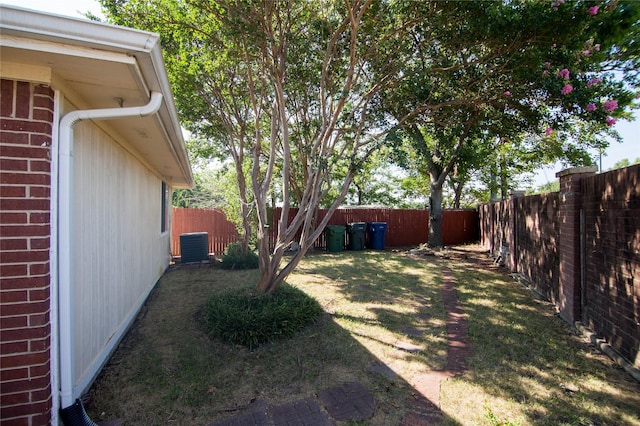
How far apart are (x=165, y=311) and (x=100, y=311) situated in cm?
196

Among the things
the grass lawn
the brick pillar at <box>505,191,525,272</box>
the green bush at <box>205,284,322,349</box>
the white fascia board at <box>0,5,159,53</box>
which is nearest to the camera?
the white fascia board at <box>0,5,159,53</box>

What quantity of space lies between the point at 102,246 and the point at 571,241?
226 inches

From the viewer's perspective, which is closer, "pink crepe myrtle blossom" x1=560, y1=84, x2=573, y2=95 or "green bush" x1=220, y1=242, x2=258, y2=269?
"pink crepe myrtle blossom" x1=560, y1=84, x2=573, y2=95

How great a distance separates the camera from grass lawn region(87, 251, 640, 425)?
8.88 feet

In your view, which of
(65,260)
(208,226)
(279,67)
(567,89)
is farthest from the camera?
(208,226)

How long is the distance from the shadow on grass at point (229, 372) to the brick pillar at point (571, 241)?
2.31 meters

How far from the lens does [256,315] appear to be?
419cm

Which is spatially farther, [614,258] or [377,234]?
[377,234]

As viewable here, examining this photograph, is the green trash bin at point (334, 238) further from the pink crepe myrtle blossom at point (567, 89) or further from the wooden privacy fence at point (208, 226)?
the pink crepe myrtle blossom at point (567, 89)

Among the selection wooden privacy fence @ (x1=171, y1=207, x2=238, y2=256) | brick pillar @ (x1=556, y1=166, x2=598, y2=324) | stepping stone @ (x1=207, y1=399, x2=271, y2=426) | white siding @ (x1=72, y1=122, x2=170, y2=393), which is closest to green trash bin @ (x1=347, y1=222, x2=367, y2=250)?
wooden privacy fence @ (x1=171, y1=207, x2=238, y2=256)

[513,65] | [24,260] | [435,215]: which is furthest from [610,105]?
[435,215]

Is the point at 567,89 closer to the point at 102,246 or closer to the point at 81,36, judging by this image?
the point at 81,36

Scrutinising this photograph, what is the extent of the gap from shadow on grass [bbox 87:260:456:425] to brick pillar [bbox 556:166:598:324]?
91.1 inches

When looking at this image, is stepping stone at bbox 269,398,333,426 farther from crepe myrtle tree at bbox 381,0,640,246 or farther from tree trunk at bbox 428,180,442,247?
tree trunk at bbox 428,180,442,247
